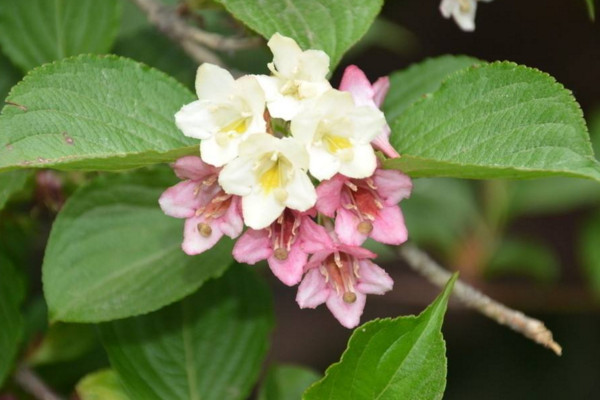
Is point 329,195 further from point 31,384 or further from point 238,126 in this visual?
point 31,384

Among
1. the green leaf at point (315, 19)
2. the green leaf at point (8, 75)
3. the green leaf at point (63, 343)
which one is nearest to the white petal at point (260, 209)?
the green leaf at point (315, 19)

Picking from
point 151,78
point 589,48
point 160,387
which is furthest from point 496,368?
point 151,78

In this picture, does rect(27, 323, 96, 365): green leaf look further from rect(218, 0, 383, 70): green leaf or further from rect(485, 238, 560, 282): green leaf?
rect(485, 238, 560, 282): green leaf

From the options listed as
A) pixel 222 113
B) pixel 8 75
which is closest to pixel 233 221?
pixel 222 113

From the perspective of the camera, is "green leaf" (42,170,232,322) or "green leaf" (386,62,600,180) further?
"green leaf" (42,170,232,322)

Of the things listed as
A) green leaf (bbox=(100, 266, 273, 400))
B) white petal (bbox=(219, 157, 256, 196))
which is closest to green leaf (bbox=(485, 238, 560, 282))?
green leaf (bbox=(100, 266, 273, 400))

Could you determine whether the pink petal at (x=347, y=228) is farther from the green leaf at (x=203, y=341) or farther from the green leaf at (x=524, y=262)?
the green leaf at (x=524, y=262)
